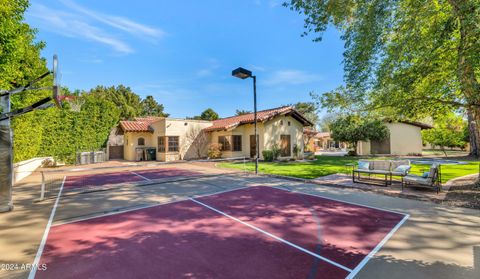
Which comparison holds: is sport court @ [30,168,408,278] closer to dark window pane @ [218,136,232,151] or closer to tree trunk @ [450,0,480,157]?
tree trunk @ [450,0,480,157]

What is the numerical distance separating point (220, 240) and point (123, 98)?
166 feet

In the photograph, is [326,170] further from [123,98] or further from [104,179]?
[123,98]

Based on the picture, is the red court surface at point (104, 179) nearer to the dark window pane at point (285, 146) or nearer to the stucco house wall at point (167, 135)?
the stucco house wall at point (167, 135)

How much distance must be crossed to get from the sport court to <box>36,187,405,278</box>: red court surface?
0.02m

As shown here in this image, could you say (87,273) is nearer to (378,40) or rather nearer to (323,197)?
(323,197)

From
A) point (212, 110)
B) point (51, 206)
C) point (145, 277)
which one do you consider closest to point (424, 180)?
point (145, 277)

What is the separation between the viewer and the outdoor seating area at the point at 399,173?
8.10 metres

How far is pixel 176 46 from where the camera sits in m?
17.0

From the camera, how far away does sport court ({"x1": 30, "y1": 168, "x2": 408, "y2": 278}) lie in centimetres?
340

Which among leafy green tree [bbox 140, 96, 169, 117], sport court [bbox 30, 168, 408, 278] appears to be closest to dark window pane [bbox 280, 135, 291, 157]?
sport court [bbox 30, 168, 408, 278]

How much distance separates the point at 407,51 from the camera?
8.14 metres

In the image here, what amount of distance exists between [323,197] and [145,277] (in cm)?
632

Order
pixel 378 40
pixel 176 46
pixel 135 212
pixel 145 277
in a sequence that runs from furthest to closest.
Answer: pixel 176 46 < pixel 378 40 < pixel 135 212 < pixel 145 277

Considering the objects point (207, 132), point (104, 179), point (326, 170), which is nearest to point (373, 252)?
point (326, 170)
